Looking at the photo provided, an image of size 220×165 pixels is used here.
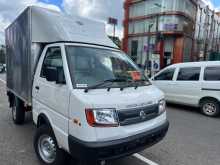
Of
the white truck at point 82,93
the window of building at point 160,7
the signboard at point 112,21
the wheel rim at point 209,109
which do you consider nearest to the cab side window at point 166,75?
the wheel rim at point 209,109

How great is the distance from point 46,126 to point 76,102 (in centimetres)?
109

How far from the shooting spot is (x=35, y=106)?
387cm

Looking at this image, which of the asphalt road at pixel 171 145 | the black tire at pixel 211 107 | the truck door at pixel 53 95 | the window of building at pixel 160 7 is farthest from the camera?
the window of building at pixel 160 7

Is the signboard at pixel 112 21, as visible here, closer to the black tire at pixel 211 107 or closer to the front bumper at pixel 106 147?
the black tire at pixel 211 107

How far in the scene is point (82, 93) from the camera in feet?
8.94

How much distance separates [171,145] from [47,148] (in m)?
2.64

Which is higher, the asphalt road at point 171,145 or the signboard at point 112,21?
the signboard at point 112,21

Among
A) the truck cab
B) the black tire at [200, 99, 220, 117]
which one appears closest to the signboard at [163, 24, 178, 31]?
the black tire at [200, 99, 220, 117]

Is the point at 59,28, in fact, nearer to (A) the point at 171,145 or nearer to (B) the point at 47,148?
(B) the point at 47,148

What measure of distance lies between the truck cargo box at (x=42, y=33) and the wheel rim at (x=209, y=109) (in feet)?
16.5

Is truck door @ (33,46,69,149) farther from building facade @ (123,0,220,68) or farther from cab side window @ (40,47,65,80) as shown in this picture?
building facade @ (123,0,220,68)

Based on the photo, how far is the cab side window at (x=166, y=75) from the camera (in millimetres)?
8463

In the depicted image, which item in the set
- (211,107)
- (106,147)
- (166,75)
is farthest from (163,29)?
(106,147)

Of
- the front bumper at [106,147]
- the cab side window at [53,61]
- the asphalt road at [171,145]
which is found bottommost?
the asphalt road at [171,145]
